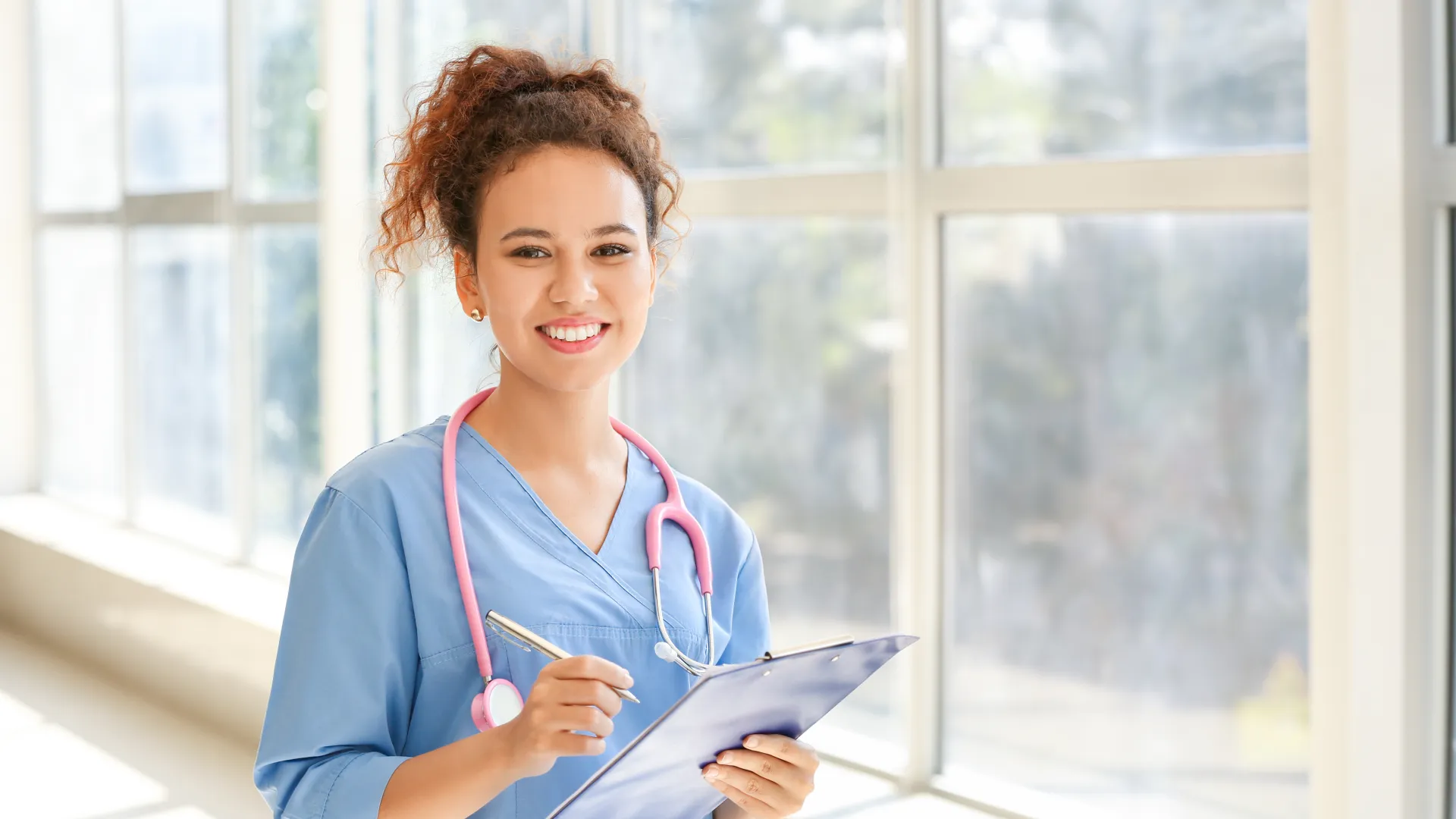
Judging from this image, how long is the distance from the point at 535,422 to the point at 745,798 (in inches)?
15.4

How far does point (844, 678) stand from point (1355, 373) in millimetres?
849

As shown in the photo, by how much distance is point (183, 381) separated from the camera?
185 inches

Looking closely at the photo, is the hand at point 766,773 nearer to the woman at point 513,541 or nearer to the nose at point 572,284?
the woman at point 513,541

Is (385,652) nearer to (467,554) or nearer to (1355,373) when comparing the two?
(467,554)

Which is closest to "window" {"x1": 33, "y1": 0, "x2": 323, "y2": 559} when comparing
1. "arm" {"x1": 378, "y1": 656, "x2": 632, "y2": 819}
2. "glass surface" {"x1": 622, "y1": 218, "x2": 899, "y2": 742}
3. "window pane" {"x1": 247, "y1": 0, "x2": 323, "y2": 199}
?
"window pane" {"x1": 247, "y1": 0, "x2": 323, "y2": 199}

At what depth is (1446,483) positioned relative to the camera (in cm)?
164

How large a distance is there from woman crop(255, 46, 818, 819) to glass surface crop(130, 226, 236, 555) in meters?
3.40

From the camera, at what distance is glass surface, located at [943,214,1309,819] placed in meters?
1.88

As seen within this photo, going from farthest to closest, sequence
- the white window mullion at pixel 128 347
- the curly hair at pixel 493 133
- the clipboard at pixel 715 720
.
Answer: the white window mullion at pixel 128 347 < the curly hair at pixel 493 133 < the clipboard at pixel 715 720

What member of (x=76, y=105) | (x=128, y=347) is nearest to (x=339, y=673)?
(x=128, y=347)

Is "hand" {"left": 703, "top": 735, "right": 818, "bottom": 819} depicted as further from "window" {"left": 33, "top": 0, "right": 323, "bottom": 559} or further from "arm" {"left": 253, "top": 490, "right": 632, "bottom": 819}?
"window" {"left": 33, "top": 0, "right": 323, "bottom": 559}

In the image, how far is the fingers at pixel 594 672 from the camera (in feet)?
3.34

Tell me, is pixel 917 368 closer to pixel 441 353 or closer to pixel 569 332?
pixel 569 332

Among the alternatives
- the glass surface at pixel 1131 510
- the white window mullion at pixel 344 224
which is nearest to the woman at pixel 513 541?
the glass surface at pixel 1131 510
